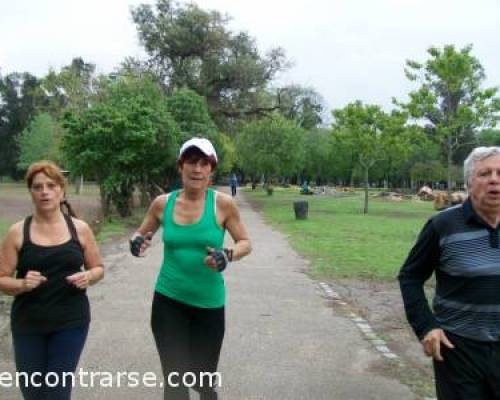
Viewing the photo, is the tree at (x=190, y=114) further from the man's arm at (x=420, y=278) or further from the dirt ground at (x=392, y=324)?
the man's arm at (x=420, y=278)

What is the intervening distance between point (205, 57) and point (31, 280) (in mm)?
36335

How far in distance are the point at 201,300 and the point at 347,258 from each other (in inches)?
422

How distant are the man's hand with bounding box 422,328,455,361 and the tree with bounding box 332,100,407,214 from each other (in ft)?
93.5

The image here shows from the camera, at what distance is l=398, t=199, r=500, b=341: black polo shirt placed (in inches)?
122

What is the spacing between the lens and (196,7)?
38.5 metres

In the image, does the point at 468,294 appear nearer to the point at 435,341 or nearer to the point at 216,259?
the point at 435,341

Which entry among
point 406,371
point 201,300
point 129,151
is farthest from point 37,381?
point 129,151

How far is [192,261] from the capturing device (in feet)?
12.2

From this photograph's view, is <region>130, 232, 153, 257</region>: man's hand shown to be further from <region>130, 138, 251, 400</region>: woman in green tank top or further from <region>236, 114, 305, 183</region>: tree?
<region>236, 114, 305, 183</region>: tree

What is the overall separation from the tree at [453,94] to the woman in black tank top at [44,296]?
2623 centimetres

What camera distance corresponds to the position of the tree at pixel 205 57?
38.1m

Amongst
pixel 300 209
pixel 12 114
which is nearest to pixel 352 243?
pixel 300 209

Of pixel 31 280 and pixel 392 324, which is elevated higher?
pixel 31 280

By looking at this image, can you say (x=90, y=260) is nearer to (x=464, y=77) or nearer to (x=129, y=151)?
(x=129, y=151)
